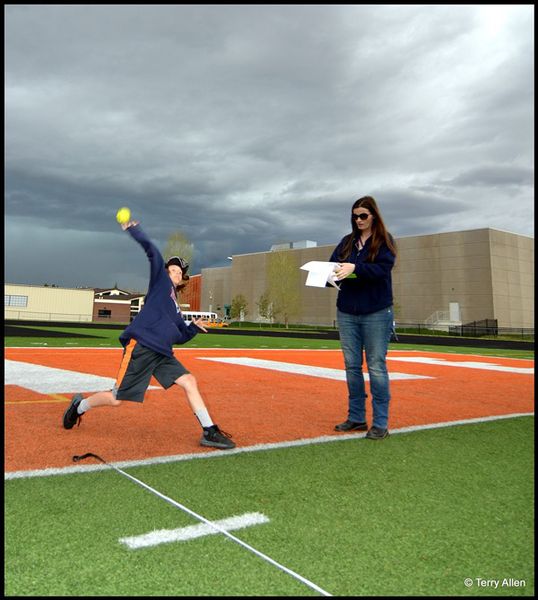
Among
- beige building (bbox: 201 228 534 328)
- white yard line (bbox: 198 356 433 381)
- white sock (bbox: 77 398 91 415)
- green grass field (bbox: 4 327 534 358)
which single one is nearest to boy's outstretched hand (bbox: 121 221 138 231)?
white sock (bbox: 77 398 91 415)

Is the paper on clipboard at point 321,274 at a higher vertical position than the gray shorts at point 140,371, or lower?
higher

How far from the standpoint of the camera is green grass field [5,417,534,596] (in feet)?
6.29

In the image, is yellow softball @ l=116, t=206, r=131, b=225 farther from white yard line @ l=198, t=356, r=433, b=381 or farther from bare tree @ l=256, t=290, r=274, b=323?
bare tree @ l=256, t=290, r=274, b=323

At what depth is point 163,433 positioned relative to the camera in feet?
14.9

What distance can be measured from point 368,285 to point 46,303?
63645 millimetres

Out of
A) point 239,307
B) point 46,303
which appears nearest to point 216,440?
point 46,303

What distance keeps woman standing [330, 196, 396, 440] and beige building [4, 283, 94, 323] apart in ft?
200

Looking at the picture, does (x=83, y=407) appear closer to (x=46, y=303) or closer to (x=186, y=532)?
(x=186, y=532)

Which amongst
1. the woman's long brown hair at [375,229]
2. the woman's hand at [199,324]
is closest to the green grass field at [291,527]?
the woman's hand at [199,324]

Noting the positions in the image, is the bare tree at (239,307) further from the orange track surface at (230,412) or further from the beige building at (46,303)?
the orange track surface at (230,412)

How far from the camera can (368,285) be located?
4598 mm

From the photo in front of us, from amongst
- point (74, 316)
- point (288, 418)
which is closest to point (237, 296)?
point (74, 316)

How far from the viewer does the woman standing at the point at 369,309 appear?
4.51 metres

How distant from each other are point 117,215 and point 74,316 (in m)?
64.2
